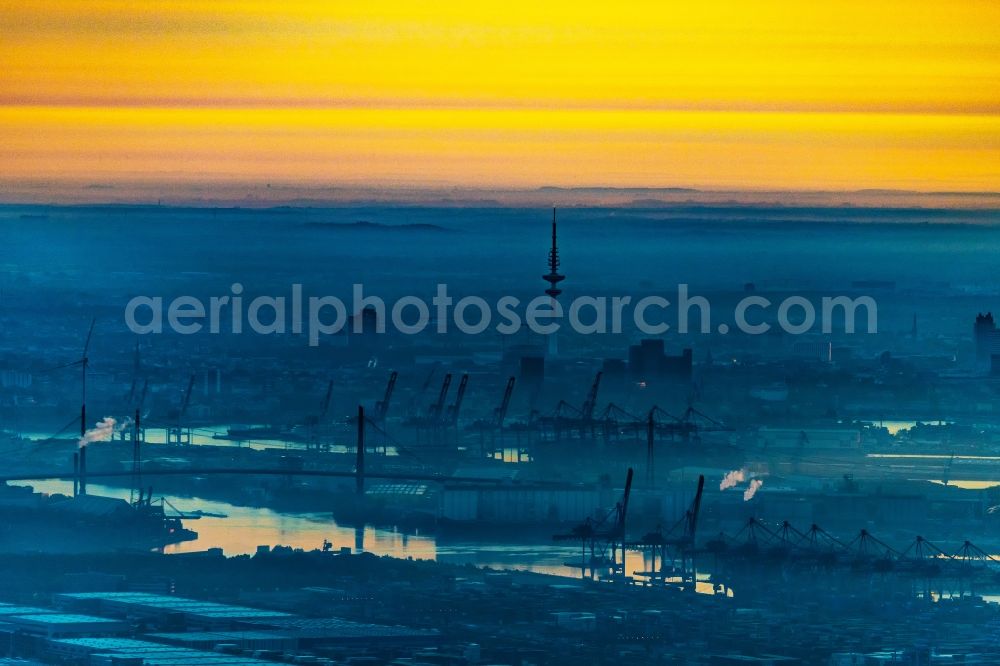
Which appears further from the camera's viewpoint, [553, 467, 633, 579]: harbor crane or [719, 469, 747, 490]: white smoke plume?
[719, 469, 747, 490]: white smoke plume

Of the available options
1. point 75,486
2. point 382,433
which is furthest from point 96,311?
point 75,486

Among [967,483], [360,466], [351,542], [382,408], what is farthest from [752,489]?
[382,408]

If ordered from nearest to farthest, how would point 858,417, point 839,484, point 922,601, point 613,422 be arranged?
point 922,601 → point 839,484 → point 613,422 → point 858,417

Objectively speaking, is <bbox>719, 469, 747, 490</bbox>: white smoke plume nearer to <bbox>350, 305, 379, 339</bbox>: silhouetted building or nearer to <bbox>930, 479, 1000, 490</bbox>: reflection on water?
<bbox>930, 479, 1000, 490</bbox>: reflection on water

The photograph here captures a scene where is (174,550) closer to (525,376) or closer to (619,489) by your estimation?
A: (619,489)

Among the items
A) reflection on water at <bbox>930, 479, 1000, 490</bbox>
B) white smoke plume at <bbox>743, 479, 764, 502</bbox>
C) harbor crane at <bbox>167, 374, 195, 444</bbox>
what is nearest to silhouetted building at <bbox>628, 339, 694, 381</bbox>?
harbor crane at <bbox>167, 374, 195, 444</bbox>
